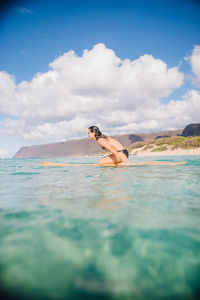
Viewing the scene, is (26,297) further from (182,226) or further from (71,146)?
(71,146)

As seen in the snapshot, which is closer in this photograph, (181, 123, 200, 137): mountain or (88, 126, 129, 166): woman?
(88, 126, 129, 166): woman

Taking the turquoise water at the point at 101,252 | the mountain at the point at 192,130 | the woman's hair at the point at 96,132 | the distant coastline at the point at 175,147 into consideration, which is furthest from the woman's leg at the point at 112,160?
the mountain at the point at 192,130

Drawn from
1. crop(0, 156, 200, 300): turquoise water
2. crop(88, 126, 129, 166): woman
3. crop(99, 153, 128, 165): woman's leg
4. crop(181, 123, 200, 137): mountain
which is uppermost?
crop(181, 123, 200, 137): mountain

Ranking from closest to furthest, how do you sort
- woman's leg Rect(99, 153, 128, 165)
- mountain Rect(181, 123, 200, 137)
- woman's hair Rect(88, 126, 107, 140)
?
woman's hair Rect(88, 126, 107, 140) → woman's leg Rect(99, 153, 128, 165) → mountain Rect(181, 123, 200, 137)

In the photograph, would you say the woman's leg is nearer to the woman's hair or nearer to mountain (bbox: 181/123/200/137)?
the woman's hair

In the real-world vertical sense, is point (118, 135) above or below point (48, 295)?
above

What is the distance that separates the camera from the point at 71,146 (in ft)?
615

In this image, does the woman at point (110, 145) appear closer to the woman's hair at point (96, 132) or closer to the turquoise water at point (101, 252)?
the woman's hair at point (96, 132)

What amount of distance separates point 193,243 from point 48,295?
1.32 metres

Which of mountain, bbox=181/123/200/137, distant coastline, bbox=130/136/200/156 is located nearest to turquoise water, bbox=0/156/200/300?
distant coastline, bbox=130/136/200/156

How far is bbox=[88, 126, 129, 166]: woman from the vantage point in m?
8.59

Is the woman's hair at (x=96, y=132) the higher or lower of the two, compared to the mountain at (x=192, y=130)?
lower

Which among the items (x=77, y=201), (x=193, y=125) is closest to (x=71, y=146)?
(x=193, y=125)

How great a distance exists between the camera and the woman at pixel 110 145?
859cm
